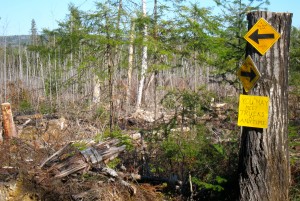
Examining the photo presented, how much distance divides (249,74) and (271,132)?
2.12ft

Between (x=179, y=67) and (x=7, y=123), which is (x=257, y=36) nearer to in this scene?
(x=179, y=67)

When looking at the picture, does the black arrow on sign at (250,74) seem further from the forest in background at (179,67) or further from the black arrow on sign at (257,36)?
the forest in background at (179,67)

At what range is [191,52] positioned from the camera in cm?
612

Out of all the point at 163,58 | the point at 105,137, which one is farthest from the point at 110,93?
the point at 163,58

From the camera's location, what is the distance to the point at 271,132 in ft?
12.0

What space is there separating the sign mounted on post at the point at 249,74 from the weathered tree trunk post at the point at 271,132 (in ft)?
0.16

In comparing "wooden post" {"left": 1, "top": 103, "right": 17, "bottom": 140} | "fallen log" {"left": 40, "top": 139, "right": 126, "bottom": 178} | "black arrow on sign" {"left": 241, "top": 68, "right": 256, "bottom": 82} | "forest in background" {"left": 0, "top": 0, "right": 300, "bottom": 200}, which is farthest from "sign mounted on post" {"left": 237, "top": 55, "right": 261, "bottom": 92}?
"wooden post" {"left": 1, "top": 103, "right": 17, "bottom": 140}

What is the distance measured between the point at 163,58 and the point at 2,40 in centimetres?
1250

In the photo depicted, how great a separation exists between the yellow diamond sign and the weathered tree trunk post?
5 centimetres

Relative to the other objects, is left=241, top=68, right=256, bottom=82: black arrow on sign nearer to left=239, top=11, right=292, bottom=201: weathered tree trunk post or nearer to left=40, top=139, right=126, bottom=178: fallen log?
left=239, top=11, right=292, bottom=201: weathered tree trunk post

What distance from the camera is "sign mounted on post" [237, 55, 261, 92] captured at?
3.63 metres

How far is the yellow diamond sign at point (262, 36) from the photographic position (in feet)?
11.6

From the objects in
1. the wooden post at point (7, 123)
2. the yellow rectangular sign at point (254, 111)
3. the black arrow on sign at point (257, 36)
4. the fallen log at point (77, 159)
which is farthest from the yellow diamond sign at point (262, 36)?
the wooden post at point (7, 123)

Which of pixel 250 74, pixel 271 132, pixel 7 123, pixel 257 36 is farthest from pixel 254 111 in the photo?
pixel 7 123
